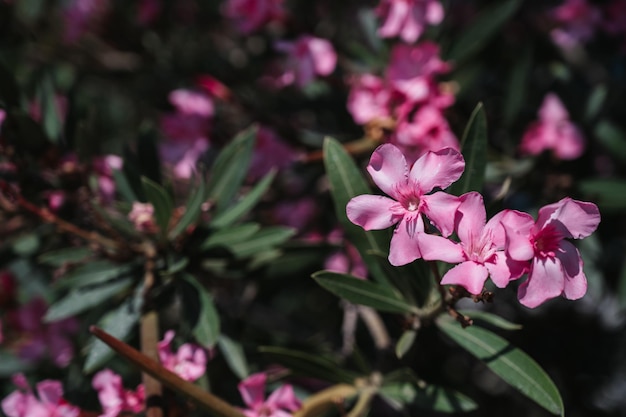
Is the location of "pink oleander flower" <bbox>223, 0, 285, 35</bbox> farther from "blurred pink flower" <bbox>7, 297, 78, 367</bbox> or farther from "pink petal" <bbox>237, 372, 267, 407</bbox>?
"pink petal" <bbox>237, 372, 267, 407</bbox>

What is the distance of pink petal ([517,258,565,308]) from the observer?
84 centimetres

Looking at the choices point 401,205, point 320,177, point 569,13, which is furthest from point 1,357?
point 569,13

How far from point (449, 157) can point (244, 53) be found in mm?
1360

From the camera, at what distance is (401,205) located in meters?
0.93

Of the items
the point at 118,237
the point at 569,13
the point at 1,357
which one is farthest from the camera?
the point at 569,13

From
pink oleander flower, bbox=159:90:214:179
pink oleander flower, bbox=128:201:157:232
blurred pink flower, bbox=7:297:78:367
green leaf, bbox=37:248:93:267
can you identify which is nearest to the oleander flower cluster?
pink oleander flower, bbox=128:201:157:232

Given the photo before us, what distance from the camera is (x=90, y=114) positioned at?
4.77ft

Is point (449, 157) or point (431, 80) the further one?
point (431, 80)

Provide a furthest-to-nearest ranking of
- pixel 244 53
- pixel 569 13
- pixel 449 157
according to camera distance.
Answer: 1. pixel 244 53
2. pixel 569 13
3. pixel 449 157

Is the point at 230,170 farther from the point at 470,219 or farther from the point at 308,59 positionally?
the point at 470,219

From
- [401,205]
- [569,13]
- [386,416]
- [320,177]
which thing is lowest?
[386,416]

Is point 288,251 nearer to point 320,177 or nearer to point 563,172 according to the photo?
point 320,177

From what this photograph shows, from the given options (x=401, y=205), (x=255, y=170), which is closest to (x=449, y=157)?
(x=401, y=205)

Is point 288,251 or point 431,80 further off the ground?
point 431,80
